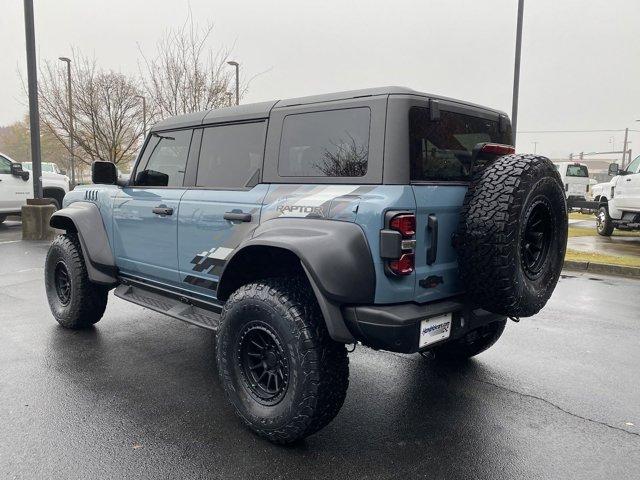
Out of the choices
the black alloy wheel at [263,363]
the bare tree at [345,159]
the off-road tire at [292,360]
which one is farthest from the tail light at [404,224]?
the black alloy wheel at [263,363]

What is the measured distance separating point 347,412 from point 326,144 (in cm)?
167

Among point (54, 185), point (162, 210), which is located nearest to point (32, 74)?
point (54, 185)

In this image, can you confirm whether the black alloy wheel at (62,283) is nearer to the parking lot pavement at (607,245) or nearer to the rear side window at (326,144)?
the rear side window at (326,144)

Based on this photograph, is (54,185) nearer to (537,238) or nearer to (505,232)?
(537,238)

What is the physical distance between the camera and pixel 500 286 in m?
2.58

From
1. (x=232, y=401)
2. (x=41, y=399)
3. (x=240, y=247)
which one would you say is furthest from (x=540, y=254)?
(x=41, y=399)

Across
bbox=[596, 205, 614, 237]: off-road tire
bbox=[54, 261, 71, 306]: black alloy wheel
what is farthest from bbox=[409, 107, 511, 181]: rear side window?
bbox=[596, 205, 614, 237]: off-road tire

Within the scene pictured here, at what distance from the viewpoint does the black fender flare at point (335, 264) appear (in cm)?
244

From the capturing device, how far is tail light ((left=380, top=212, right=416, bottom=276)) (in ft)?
7.86

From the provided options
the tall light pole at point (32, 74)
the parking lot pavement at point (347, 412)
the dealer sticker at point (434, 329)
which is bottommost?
the parking lot pavement at point (347, 412)

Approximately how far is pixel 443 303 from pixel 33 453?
7.62 ft

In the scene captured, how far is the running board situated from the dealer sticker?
4.25ft

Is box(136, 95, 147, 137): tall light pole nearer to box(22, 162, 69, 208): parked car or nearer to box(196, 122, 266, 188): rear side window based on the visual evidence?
box(22, 162, 69, 208): parked car

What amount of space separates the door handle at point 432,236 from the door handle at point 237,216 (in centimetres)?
109
